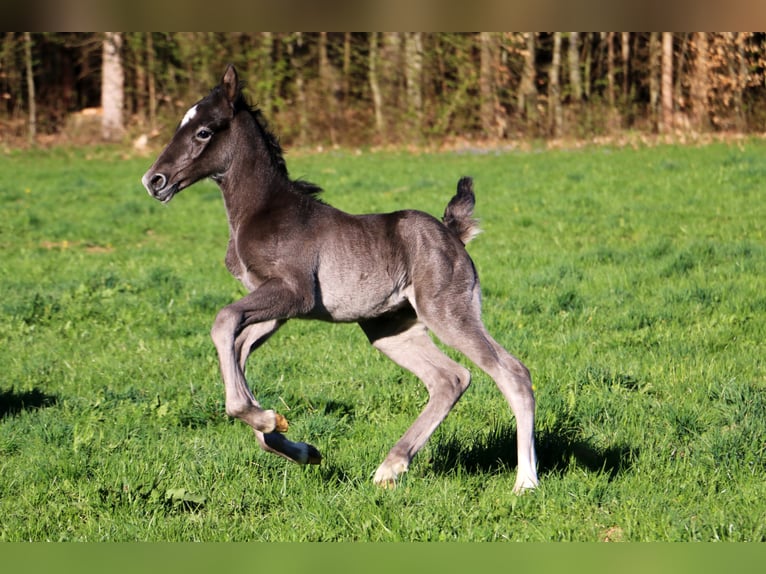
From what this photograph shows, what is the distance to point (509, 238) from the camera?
498 inches

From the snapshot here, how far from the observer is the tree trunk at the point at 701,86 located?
854 inches

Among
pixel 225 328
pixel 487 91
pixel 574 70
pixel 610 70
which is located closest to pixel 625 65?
pixel 610 70

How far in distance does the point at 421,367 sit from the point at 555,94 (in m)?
19.8

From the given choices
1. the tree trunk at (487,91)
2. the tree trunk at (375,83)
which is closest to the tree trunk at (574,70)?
the tree trunk at (487,91)

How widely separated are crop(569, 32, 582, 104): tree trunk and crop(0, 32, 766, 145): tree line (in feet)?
0.18

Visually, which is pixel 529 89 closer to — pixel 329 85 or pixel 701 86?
pixel 701 86

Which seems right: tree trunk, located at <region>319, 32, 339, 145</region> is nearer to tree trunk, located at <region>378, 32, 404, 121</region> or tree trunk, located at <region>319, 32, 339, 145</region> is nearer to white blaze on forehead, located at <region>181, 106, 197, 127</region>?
tree trunk, located at <region>378, 32, 404, 121</region>

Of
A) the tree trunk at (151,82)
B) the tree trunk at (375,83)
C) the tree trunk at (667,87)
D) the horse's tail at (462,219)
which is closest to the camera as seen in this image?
the horse's tail at (462,219)

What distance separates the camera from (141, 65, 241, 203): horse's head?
5.07m

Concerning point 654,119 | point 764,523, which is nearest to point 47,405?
point 764,523

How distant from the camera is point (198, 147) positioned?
16.9ft

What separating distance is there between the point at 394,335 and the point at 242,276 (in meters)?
1.02

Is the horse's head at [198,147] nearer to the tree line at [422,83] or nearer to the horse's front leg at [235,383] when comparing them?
the horse's front leg at [235,383]

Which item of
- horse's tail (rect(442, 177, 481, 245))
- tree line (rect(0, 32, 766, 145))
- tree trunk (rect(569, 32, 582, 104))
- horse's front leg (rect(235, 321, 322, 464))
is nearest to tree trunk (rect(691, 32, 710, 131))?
tree line (rect(0, 32, 766, 145))
